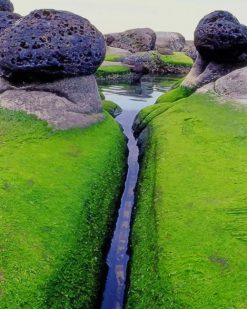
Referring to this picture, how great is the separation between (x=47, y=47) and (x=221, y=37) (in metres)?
14.8

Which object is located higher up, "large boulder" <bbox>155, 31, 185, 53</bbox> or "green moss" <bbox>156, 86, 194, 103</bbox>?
"green moss" <bbox>156, 86, 194, 103</bbox>

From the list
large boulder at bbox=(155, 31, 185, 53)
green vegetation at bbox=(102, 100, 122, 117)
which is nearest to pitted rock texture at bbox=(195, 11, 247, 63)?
green vegetation at bbox=(102, 100, 122, 117)

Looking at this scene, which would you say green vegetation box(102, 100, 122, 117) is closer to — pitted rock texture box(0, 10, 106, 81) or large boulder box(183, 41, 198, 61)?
pitted rock texture box(0, 10, 106, 81)

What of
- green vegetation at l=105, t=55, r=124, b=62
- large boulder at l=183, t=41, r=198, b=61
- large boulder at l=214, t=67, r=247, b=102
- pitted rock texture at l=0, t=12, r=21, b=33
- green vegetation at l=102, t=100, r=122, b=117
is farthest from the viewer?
large boulder at l=183, t=41, r=198, b=61

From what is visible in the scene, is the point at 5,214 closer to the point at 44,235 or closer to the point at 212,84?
Result: the point at 44,235

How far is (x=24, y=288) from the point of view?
454 inches

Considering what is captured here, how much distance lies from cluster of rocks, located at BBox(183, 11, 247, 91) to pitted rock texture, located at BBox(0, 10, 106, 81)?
37.7 feet

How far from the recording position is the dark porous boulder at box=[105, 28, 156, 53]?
81562 millimetres

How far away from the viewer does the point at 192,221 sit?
1453cm

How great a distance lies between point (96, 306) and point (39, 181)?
224 inches

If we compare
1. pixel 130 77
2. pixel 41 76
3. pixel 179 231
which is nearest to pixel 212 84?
pixel 41 76

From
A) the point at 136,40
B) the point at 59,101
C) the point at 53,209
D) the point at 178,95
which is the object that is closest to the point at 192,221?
the point at 53,209

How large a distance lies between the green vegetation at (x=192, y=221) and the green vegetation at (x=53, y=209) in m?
1.39

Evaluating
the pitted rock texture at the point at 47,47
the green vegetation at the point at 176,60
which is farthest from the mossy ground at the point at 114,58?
the pitted rock texture at the point at 47,47
